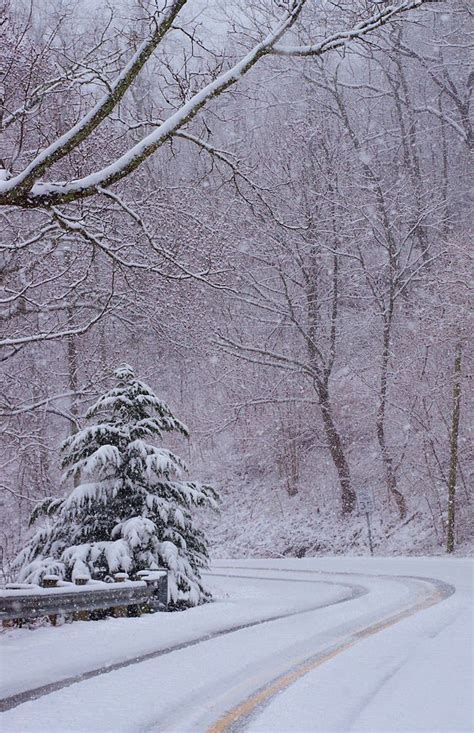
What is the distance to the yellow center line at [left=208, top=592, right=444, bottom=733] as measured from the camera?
5.97 m

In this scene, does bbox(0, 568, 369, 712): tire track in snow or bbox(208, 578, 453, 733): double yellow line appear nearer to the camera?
bbox(208, 578, 453, 733): double yellow line

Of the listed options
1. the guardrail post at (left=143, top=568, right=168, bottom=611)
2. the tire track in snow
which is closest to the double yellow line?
the tire track in snow

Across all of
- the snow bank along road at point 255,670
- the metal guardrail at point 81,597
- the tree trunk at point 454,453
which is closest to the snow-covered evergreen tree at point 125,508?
the metal guardrail at point 81,597

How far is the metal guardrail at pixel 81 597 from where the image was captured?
991 centimetres

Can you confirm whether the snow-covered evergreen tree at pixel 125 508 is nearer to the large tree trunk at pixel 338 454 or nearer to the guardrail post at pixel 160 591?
the guardrail post at pixel 160 591

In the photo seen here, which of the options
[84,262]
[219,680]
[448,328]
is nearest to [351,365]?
[448,328]

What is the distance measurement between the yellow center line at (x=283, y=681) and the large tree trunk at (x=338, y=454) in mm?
22408

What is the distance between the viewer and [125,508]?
48.8 ft

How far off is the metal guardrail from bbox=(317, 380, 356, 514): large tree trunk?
20.8 metres

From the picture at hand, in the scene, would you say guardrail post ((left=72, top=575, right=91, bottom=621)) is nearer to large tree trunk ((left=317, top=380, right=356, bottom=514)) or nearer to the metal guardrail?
the metal guardrail

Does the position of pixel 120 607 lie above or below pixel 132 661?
above

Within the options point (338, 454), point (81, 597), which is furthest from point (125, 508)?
point (338, 454)

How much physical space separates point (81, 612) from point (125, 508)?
274 centimetres

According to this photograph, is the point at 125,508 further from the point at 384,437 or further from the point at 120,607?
the point at 384,437
